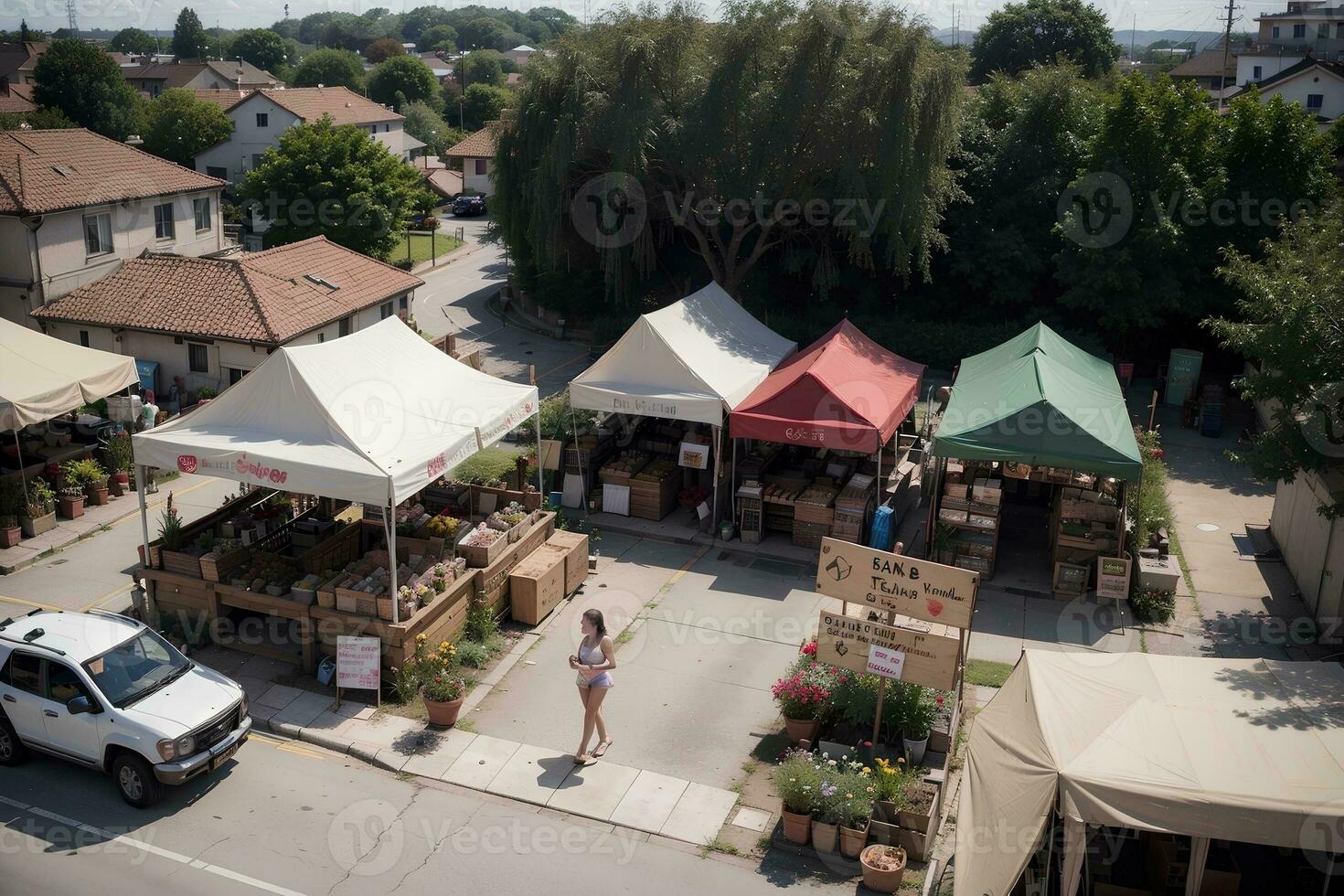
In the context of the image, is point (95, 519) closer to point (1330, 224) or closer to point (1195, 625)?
point (1195, 625)

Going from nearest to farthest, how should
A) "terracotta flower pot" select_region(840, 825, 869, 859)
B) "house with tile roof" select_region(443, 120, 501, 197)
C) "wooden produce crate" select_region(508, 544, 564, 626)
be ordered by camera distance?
"terracotta flower pot" select_region(840, 825, 869, 859) < "wooden produce crate" select_region(508, 544, 564, 626) < "house with tile roof" select_region(443, 120, 501, 197)

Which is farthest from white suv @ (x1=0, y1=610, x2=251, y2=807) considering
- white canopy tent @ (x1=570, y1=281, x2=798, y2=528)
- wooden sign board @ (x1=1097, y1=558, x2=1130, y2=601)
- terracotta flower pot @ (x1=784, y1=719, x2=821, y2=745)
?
wooden sign board @ (x1=1097, y1=558, x2=1130, y2=601)

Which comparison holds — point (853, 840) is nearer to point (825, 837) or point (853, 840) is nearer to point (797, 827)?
point (825, 837)

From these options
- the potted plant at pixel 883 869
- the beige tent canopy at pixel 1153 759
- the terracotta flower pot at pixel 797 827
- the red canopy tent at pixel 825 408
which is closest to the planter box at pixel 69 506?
the red canopy tent at pixel 825 408

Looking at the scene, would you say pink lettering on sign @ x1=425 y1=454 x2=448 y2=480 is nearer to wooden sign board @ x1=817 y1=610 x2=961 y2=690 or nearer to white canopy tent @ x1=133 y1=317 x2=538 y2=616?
white canopy tent @ x1=133 y1=317 x2=538 y2=616

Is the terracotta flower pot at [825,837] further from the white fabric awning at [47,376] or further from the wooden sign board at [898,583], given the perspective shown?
the white fabric awning at [47,376]
